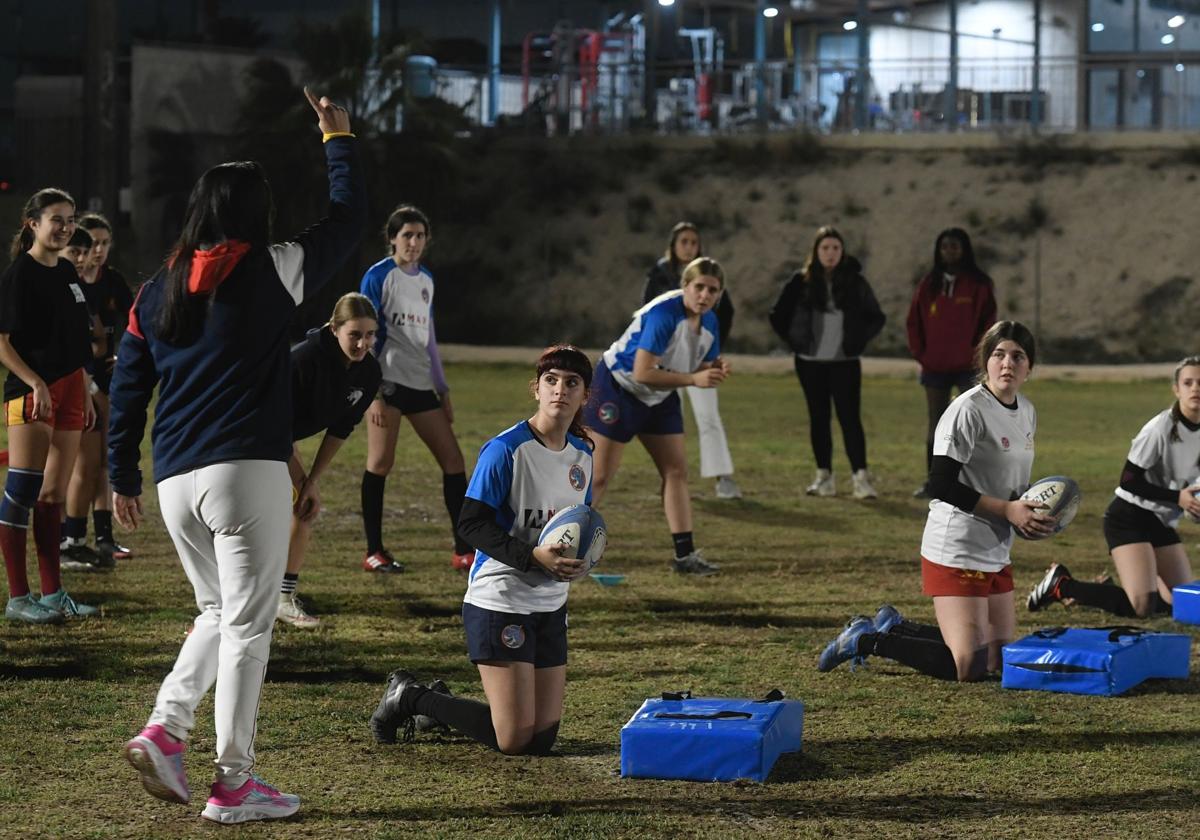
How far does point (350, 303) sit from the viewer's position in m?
7.21

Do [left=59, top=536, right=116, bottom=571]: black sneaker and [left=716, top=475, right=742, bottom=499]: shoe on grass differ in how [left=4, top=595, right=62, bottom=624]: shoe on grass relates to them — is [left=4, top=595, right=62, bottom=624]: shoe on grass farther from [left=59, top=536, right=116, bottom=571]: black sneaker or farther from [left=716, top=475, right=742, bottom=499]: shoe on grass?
[left=716, top=475, right=742, bottom=499]: shoe on grass

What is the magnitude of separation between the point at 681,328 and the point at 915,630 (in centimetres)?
271

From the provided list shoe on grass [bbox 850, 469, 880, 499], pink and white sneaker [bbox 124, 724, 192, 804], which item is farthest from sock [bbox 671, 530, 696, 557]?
pink and white sneaker [bbox 124, 724, 192, 804]

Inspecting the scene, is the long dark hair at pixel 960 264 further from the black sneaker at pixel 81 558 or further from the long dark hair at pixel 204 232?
the long dark hair at pixel 204 232

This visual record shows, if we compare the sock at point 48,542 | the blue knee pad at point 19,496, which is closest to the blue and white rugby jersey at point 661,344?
the sock at point 48,542

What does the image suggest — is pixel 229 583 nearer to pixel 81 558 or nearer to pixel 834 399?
pixel 81 558

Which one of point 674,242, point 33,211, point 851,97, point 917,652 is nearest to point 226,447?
point 917,652

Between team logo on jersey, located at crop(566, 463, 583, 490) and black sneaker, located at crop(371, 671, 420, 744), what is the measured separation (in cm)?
88

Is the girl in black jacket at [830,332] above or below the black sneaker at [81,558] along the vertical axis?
above

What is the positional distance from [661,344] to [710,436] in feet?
10.5

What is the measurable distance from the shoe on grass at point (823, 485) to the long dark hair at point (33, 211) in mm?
6643

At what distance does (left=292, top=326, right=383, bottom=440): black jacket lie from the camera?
698 cm

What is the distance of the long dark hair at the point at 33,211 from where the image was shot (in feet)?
23.8

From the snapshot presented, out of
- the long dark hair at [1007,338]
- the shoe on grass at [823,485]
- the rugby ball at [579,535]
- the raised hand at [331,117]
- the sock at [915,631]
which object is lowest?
the shoe on grass at [823,485]
